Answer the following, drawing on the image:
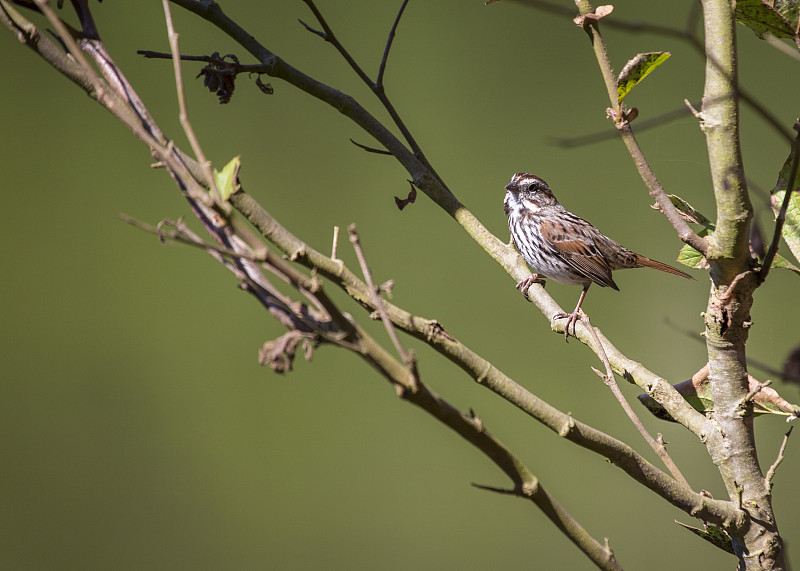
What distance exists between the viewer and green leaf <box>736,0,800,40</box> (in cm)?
67

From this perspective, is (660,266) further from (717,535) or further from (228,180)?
(228,180)

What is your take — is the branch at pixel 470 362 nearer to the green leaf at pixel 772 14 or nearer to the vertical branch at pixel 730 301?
the vertical branch at pixel 730 301

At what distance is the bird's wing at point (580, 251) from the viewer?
1.80m

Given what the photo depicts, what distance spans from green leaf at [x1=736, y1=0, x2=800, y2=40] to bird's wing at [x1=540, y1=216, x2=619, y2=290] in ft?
3.64

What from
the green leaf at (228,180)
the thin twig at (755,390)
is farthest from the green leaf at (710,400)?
the green leaf at (228,180)

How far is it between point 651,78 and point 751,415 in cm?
198

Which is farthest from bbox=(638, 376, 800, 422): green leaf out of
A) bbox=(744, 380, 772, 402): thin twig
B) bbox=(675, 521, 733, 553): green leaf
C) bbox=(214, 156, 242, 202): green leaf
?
bbox=(214, 156, 242, 202): green leaf

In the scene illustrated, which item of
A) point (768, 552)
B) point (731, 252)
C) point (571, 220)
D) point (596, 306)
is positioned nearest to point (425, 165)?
point (731, 252)

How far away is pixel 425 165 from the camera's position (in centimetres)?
111

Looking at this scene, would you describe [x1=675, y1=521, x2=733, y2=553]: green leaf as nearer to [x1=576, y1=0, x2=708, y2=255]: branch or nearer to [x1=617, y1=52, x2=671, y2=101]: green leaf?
[x1=576, y1=0, x2=708, y2=255]: branch

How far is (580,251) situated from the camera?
1.81m

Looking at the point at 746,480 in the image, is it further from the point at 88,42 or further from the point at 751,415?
the point at 88,42

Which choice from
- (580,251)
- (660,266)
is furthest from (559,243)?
(660,266)

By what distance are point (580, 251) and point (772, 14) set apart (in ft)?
3.79
